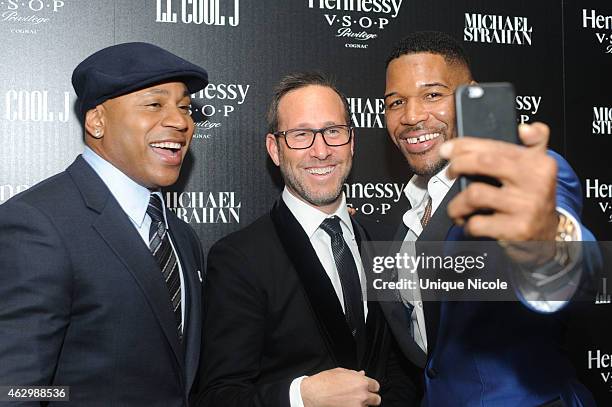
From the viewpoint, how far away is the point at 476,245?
139 cm

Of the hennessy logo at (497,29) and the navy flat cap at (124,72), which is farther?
the hennessy logo at (497,29)

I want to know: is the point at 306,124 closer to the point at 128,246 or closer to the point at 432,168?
Answer: the point at 432,168

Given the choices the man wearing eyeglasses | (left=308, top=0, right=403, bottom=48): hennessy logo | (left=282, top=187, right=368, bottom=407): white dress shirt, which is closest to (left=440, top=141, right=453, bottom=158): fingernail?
the man wearing eyeglasses

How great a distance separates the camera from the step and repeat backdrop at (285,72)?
6.82ft

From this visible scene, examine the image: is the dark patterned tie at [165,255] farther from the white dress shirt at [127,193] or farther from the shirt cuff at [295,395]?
the shirt cuff at [295,395]

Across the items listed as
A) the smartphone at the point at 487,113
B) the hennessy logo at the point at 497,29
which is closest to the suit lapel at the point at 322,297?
the smartphone at the point at 487,113

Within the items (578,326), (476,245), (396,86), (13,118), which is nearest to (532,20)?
(396,86)

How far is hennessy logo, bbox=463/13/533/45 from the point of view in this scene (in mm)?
2467

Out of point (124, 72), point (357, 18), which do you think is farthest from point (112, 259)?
point (357, 18)

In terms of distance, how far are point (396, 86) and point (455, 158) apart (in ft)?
3.64

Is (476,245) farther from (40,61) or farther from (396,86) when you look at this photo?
(40,61)

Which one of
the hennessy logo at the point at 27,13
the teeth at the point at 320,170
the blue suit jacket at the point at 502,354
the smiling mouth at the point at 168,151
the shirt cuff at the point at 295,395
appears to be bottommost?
the shirt cuff at the point at 295,395

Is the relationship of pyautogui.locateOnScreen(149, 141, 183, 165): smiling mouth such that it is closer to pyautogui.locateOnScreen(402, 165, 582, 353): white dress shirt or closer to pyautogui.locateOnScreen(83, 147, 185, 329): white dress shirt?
pyautogui.locateOnScreen(83, 147, 185, 329): white dress shirt

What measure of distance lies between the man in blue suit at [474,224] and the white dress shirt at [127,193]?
660mm
